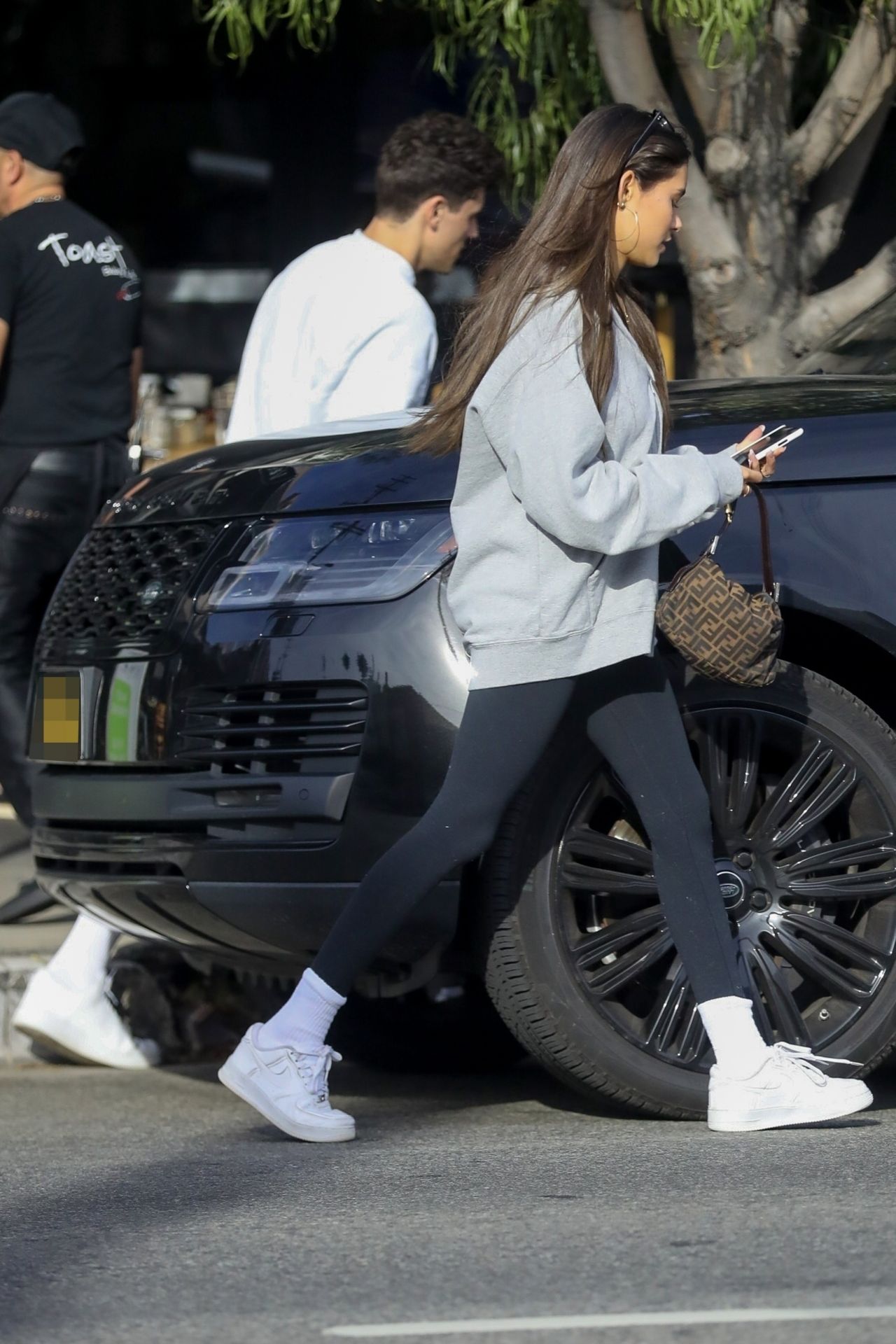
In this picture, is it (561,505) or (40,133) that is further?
(40,133)

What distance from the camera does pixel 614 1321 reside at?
8.89 feet

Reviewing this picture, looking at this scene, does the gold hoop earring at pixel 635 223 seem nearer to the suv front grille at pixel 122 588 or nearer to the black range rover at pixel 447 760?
the black range rover at pixel 447 760

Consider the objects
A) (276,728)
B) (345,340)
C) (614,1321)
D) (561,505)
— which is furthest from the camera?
(345,340)

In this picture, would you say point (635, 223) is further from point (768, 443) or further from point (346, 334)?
point (346, 334)

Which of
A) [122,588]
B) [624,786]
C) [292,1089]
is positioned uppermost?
[122,588]

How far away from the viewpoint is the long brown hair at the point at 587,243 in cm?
378

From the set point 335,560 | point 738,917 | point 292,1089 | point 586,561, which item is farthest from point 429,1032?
point 586,561

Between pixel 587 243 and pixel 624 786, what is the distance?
0.97m

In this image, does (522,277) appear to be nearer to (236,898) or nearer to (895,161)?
(236,898)

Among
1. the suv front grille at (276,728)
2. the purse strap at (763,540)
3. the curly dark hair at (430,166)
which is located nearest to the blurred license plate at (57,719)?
the suv front grille at (276,728)

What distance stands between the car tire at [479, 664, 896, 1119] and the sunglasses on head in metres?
0.96

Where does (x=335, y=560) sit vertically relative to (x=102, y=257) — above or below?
below

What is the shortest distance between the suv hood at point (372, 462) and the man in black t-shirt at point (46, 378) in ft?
4.62

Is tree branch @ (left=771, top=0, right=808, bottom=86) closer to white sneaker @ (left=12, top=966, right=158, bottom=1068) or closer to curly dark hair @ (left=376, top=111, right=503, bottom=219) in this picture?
curly dark hair @ (left=376, top=111, right=503, bottom=219)
